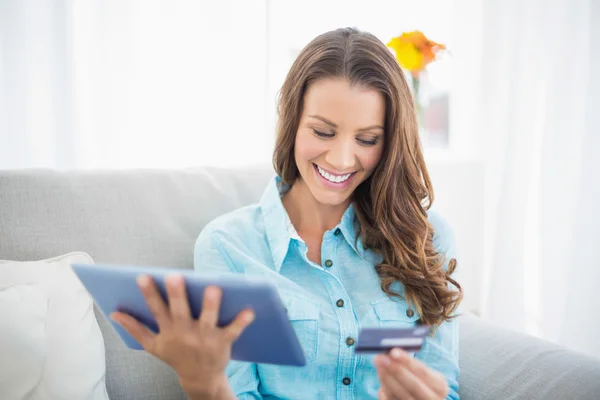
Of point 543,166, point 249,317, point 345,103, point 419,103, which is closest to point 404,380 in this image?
point 249,317

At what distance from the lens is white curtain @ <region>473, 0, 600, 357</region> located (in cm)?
260

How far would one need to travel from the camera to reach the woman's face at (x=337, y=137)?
131 cm

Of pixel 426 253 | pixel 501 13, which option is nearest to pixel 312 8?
pixel 501 13

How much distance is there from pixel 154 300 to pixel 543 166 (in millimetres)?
2312

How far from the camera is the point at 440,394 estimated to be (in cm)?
97

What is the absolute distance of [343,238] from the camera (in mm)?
1479

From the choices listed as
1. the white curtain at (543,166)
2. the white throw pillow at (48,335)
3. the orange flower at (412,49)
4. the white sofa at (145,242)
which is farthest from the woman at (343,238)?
the white curtain at (543,166)

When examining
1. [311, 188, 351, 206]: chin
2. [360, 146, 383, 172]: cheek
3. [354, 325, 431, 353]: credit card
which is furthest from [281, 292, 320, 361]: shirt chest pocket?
[354, 325, 431, 353]: credit card

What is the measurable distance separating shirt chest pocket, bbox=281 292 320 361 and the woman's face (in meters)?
0.24

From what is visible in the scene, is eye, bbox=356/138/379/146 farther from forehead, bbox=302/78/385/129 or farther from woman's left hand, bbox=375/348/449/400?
woman's left hand, bbox=375/348/449/400

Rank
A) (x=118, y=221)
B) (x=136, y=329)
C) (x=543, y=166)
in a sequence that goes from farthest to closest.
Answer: (x=543, y=166)
(x=118, y=221)
(x=136, y=329)

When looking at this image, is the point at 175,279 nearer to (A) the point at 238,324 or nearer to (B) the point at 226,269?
(A) the point at 238,324

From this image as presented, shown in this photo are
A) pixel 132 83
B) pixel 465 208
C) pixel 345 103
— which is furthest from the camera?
pixel 465 208

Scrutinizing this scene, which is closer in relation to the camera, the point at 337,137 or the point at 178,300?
the point at 178,300
